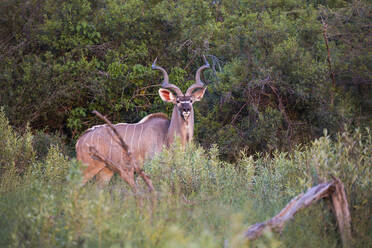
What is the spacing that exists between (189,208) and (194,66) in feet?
20.3

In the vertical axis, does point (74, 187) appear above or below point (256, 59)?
above

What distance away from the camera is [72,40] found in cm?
891

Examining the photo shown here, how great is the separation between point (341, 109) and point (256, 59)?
171 centimetres

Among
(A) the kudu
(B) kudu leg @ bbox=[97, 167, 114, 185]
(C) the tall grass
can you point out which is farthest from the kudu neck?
(C) the tall grass

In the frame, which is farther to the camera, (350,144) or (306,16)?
(306,16)

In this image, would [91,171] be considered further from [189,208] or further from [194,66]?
[194,66]

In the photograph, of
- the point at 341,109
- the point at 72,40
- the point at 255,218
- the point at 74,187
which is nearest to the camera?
the point at 74,187

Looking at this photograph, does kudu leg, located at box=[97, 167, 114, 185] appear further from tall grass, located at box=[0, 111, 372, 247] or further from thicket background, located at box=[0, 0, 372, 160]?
thicket background, located at box=[0, 0, 372, 160]

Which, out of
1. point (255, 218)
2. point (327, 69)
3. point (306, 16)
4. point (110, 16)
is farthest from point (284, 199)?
point (110, 16)

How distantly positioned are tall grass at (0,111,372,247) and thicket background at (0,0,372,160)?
252 centimetres

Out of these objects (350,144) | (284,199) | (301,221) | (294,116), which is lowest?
(294,116)

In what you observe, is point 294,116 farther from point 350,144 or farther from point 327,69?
point 350,144

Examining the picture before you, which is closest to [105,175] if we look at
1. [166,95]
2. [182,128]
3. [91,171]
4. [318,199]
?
[91,171]

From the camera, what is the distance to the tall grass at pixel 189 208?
2.79 metres
